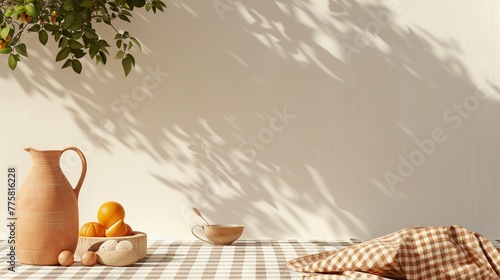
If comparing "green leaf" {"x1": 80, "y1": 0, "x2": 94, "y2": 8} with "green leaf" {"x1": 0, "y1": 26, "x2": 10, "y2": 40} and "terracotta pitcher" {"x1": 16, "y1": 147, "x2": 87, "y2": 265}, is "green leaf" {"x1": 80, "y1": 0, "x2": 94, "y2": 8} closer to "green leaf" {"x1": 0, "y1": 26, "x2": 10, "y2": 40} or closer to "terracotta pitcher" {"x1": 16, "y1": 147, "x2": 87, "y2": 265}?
"green leaf" {"x1": 0, "y1": 26, "x2": 10, "y2": 40}

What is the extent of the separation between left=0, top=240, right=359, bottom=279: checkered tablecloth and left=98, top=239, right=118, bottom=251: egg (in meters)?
0.06

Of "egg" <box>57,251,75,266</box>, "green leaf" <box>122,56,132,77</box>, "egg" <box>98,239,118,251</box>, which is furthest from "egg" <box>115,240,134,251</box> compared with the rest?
"green leaf" <box>122,56,132,77</box>

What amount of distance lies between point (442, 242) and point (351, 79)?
969 millimetres

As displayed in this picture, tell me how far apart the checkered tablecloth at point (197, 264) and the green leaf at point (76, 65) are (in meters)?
0.58

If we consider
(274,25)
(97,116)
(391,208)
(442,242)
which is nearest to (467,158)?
(391,208)

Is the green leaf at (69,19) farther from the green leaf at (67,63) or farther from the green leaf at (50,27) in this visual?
the green leaf at (67,63)

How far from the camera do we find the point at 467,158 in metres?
2.48

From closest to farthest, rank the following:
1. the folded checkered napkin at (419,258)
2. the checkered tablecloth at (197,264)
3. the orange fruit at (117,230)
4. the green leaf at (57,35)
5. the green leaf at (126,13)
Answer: the folded checkered napkin at (419,258), the checkered tablecloth at (197,264), the orange fruit at (117,230), the green leaf at (57,35), the green leaf at (126,13)

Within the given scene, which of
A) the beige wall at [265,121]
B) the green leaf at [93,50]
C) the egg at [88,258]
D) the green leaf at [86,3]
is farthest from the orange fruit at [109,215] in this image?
the green leaf at [86,3]

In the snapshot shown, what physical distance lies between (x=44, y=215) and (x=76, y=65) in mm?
643

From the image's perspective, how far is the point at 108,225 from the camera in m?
2.05

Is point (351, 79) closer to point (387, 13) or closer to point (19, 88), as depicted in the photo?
point (387, 13)

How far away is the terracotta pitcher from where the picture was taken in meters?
1.83

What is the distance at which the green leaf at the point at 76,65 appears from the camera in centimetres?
231
